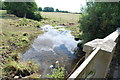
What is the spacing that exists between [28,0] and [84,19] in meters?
29.5

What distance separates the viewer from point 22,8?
107 ft

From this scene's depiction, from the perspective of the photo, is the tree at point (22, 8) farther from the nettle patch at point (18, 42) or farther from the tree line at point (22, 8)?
the nettle patch at point (18, 42)

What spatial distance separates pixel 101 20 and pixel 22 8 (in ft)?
99.8

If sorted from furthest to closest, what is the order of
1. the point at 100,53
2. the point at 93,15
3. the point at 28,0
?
1. the point at 28,0
2. the point at 93,15
3. the point at 100,53

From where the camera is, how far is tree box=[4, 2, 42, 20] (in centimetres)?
3294

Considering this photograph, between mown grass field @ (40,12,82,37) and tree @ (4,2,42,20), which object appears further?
tree @ (4,2,42,20)

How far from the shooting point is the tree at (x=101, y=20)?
5.54 metres

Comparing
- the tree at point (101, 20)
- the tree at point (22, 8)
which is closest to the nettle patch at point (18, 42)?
the tree at point (101, 20)

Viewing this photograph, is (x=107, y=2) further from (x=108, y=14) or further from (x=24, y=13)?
(x=24, y=13)

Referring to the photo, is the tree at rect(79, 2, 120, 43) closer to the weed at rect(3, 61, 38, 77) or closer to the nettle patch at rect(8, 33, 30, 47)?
the weed at rect(3, 61, 38, 77)

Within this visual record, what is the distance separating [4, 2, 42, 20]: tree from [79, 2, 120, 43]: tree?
1134 inches

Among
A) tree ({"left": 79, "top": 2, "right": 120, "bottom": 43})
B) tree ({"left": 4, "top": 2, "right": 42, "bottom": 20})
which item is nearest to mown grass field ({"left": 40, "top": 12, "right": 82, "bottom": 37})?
tree ({"left": 4, "top": 2, "right": 42, "bottom": 20})

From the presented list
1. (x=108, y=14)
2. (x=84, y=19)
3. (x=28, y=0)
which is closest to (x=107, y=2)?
(x=108, y=14)

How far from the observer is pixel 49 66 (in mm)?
7219
